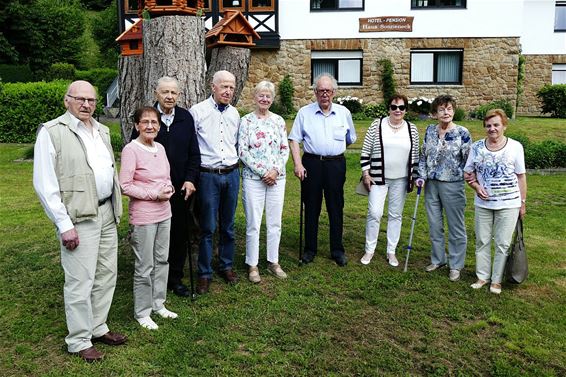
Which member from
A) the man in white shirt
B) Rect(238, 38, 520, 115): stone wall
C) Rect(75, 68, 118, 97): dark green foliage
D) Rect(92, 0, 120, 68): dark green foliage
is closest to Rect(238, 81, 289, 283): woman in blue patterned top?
the man in white shirt

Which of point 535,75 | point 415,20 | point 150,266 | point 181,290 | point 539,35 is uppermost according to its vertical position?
point 415,20

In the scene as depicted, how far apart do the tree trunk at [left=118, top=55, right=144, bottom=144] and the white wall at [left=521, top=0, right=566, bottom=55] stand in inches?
737

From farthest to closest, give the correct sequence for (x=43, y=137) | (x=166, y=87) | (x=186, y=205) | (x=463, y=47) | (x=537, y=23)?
(x=537, y=23)
(x=463, y=47)
(x=186, y=205)
(x=166, y=87)
(x=43, y=137)

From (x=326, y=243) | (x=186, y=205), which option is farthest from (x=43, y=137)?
(x=326, y=243)

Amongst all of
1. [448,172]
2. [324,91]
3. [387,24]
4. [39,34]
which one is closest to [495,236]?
[448,172]

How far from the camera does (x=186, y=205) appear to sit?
4406 millimetres

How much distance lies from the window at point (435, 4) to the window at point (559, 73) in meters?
5.57

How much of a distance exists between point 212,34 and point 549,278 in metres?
4.04

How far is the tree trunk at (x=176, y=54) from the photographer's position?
4910mm

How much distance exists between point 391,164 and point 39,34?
2176 centimetres

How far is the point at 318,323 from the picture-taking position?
4098 millimetres

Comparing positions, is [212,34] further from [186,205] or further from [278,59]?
[278,59]

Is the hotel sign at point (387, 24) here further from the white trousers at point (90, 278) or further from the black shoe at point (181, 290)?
Result: the white trousers at point (90, 278)

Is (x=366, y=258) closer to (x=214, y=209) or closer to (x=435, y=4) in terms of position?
(x=214, y=209)
